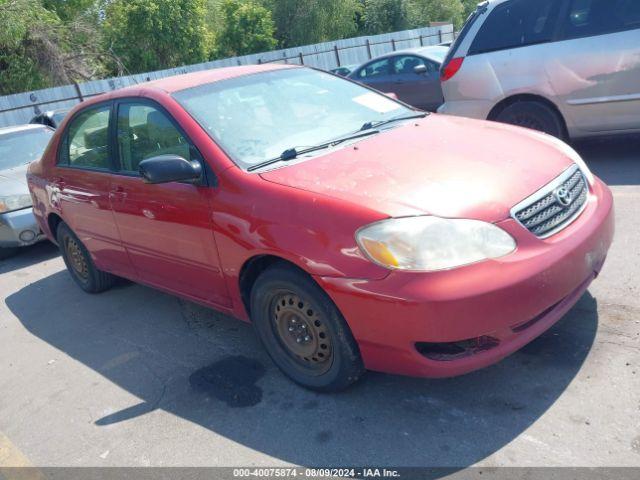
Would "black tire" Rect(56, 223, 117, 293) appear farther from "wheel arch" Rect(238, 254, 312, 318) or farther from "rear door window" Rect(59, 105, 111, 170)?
"wheel arch" Rect(238, 254, 312, 318)

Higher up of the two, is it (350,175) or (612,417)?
(350,175)

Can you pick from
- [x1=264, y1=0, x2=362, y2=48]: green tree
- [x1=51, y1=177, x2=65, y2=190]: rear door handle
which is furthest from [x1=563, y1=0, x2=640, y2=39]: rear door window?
[x1=264, y1=0, x2=362, y2=48]: green tree

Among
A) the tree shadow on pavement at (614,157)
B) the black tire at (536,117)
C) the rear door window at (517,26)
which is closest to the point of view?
the tree shadow on pavement at (614,157)

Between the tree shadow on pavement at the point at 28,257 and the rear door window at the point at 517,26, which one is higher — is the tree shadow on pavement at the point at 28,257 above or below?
below

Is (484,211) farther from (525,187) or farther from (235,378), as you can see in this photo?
(235,378)

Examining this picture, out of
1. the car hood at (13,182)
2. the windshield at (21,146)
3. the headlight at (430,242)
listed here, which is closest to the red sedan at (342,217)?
the headlight at (430,242)

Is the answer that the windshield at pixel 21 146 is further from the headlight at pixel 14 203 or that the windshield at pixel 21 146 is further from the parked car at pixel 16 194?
the headlight at pixel 14 203

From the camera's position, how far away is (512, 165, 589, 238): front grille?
294 centimetres

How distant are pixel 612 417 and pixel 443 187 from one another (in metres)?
1.26

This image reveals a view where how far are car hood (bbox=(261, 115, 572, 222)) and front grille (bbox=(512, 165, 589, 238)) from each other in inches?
1.8

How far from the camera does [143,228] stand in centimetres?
412

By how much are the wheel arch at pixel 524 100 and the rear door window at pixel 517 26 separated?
0.51 meters

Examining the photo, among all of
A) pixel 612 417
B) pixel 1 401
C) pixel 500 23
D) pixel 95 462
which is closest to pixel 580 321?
pixel 612 417

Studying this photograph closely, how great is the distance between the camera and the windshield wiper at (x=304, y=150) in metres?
3.50
